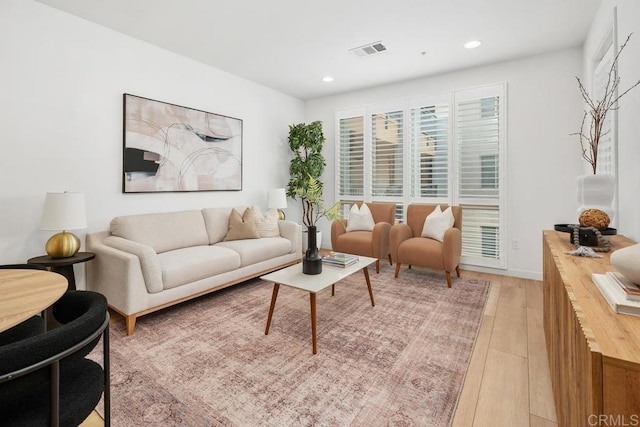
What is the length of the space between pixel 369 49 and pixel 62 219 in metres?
3.40

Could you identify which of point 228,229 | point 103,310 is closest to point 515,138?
point 228,229

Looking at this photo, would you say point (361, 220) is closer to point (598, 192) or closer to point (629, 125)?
point (598, 192)

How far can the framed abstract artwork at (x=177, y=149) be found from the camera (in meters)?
3.35

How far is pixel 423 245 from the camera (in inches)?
148

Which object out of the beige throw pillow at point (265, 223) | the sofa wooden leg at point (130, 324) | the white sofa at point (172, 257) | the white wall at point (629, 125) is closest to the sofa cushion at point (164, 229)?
the white sofa at point (172, 257)

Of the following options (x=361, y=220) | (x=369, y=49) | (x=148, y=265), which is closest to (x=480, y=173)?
(x=361, y=220)

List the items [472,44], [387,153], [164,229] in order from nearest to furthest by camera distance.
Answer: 1. [164,229]
2. [472,44]
3. [387,153]

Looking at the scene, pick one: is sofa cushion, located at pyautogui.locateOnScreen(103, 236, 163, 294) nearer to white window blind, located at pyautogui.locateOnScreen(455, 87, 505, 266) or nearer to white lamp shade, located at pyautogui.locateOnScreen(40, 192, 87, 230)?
white lamp shade, located at pyautogui.locateOnScreen(40, 192, 87, 230)

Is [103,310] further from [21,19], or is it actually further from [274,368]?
[21,19]

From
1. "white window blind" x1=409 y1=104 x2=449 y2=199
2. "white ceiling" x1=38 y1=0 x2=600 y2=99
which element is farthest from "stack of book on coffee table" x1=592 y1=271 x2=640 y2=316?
"white window blind" x1=409 y1=104 x2=449 y2=199

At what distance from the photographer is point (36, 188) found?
2.72 meters

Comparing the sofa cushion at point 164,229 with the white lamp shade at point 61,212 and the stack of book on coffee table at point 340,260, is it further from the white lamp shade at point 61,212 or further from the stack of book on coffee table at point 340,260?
the stack of book on coffee table at point 340,260

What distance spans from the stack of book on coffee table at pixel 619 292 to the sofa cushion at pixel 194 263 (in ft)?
9.28

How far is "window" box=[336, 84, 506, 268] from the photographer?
13.4 feet
